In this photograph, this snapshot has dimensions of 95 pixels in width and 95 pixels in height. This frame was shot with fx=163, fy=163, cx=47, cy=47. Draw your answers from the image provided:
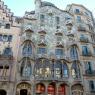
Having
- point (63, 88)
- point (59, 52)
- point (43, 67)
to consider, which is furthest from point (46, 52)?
point (63, 88)

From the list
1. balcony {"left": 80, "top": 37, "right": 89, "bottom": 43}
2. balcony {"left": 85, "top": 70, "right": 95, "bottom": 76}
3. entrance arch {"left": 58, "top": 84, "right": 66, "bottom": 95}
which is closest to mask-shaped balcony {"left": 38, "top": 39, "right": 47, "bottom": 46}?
balcony {"left": 80, "top": 37, "right": 89, "bottom": 43}

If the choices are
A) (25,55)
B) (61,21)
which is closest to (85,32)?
(61,21)

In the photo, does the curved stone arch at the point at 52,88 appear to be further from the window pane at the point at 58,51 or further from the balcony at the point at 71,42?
the balcony at the point at 71,42

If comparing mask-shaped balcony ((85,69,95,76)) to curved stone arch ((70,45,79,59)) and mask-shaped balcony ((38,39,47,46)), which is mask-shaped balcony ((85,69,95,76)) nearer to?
curved stone arch ((70,45,79,59))

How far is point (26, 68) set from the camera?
32125mm

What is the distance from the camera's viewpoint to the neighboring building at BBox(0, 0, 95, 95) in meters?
30.7

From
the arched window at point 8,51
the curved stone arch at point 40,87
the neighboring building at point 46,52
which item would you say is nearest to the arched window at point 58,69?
the neighboring building at point 46,52

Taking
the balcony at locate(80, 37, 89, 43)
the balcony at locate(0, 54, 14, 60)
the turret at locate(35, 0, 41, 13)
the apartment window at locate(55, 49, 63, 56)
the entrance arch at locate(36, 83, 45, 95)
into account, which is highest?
the turret at locate(35, 0, 41, 13)

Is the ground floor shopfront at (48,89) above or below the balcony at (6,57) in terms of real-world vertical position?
below

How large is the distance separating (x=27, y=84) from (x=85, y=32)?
18.7 m

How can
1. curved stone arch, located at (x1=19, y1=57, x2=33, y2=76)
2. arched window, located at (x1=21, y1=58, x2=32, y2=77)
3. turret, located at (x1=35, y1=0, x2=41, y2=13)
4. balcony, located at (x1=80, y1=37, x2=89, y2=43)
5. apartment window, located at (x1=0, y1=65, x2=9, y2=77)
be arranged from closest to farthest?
apartment window, located at (x1=0, y1=65, x2=9, y2=77), arched window, located at (x1=21, y1=58, x2=32, y2=77), curved stone arch, located at (x1=19, y1=57, x2=33, y2=76), balcony, located at (x1=80, y1=37, x2=89, y2=43), turret, located at (x1=35, y1=0, x2=41, y2=13)

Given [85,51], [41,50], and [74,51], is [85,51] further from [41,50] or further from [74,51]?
[41,50]

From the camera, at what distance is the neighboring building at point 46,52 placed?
30.7 meters

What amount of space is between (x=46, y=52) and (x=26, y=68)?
5530 millimetres
